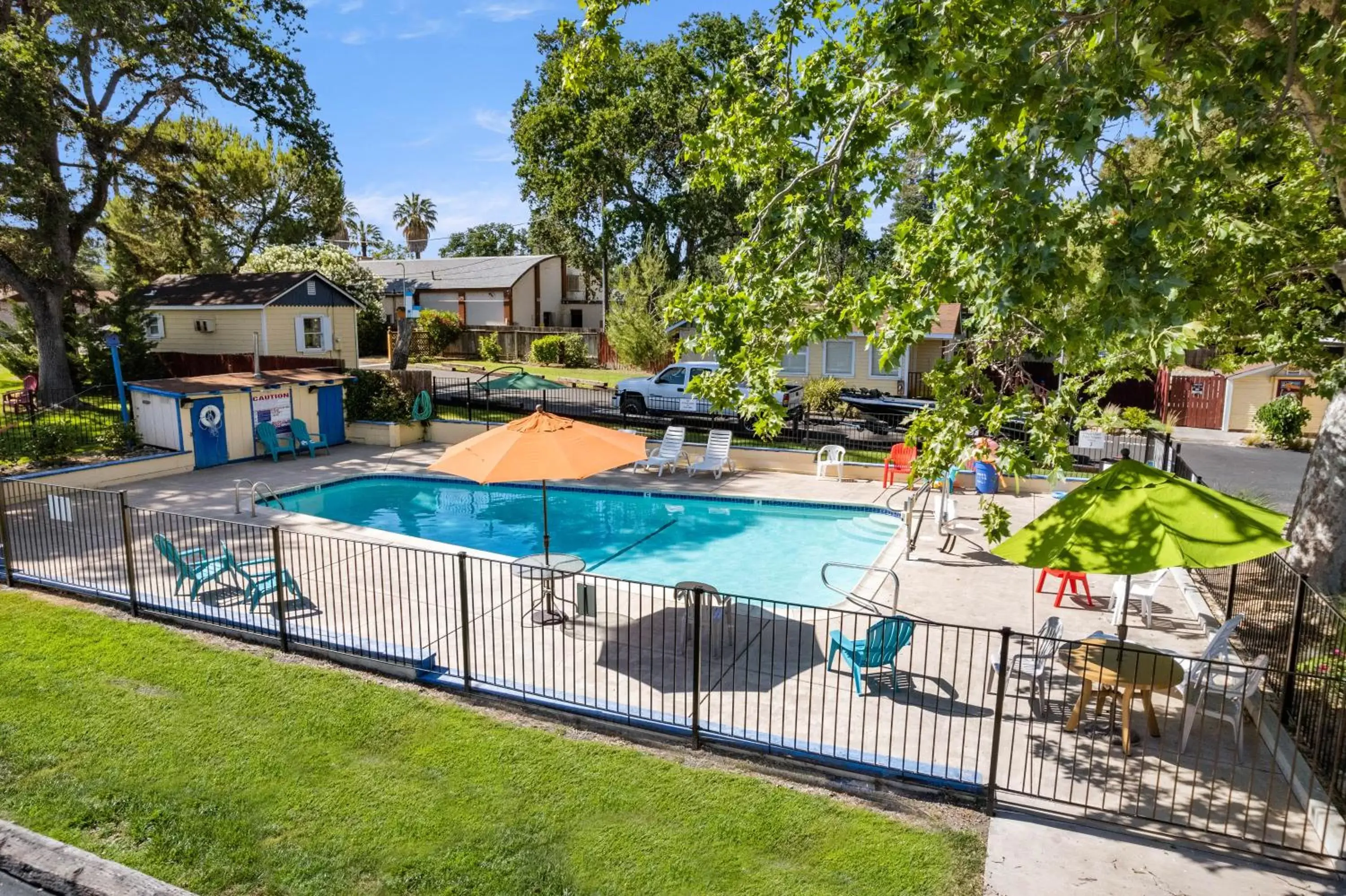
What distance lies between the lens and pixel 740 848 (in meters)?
5.65

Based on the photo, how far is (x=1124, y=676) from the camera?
7051 mm

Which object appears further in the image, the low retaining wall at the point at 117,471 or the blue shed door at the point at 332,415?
the blue shed door at the point at 332,415

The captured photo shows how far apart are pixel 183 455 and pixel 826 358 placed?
21197 mm

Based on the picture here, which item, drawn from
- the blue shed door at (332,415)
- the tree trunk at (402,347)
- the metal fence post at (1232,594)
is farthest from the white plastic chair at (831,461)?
the tree trunk at (402,347)

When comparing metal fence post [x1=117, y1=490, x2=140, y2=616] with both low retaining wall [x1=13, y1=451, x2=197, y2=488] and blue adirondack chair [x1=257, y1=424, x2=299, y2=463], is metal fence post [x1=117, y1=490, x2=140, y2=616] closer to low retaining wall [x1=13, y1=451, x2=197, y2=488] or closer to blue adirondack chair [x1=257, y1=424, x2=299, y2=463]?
low retaining wall [x1=13, y1=451, x2=197, y2=488]

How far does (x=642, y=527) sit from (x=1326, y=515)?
10.7m

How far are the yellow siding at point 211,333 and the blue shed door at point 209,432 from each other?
816 centimetres

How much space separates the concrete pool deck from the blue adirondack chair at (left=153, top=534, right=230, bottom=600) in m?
0.22

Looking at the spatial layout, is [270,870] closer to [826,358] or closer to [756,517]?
[756,517]

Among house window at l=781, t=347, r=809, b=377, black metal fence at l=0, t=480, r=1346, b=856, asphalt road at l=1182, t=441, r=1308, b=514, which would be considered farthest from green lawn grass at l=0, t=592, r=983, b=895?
house window at l=781, t=347, r=809, b=377

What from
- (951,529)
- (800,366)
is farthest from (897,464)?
(800,366)

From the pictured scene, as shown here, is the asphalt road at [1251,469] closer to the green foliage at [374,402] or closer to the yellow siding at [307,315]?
the green foliage at [374,402]

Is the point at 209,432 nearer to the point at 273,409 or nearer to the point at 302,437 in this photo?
the point at 273,409

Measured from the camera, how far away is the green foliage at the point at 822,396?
85.0 feet
